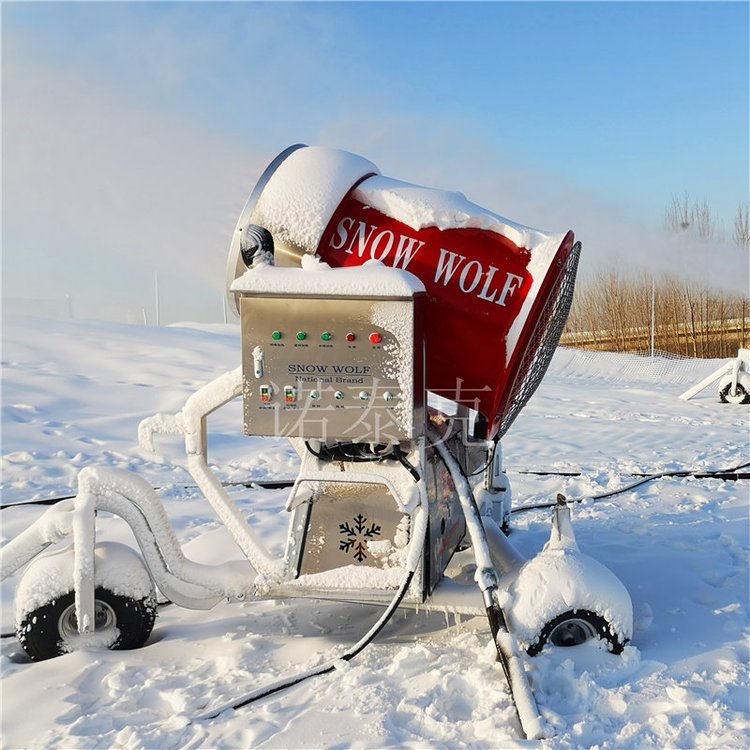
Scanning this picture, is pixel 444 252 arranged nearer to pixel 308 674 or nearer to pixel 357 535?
pixel 357 535

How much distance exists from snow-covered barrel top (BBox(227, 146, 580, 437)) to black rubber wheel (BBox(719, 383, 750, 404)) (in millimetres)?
9080

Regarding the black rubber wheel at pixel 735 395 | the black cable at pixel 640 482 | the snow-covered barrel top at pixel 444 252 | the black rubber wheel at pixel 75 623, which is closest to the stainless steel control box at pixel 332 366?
the snow-covered barrel top at pixel 444 252

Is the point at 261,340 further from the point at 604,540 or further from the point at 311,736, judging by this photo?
the point at 604,540

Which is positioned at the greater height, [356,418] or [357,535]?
[356,418]

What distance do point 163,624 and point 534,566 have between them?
157cm

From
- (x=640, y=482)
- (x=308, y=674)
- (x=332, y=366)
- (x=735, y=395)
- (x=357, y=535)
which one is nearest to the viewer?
(x=308, y=674)

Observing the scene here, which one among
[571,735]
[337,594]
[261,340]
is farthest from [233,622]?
[571,735]

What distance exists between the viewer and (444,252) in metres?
2.55

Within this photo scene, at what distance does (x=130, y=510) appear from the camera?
8.63ft

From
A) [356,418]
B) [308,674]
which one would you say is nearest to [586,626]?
[308,674]

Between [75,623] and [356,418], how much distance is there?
134 cm

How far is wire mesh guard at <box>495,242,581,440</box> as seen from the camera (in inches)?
101

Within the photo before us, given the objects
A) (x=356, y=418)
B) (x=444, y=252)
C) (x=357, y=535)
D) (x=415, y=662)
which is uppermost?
(x=444, y=252)

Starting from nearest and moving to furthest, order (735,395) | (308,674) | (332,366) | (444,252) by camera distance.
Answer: (308,674), (332,366), (444,252), (735,395)
